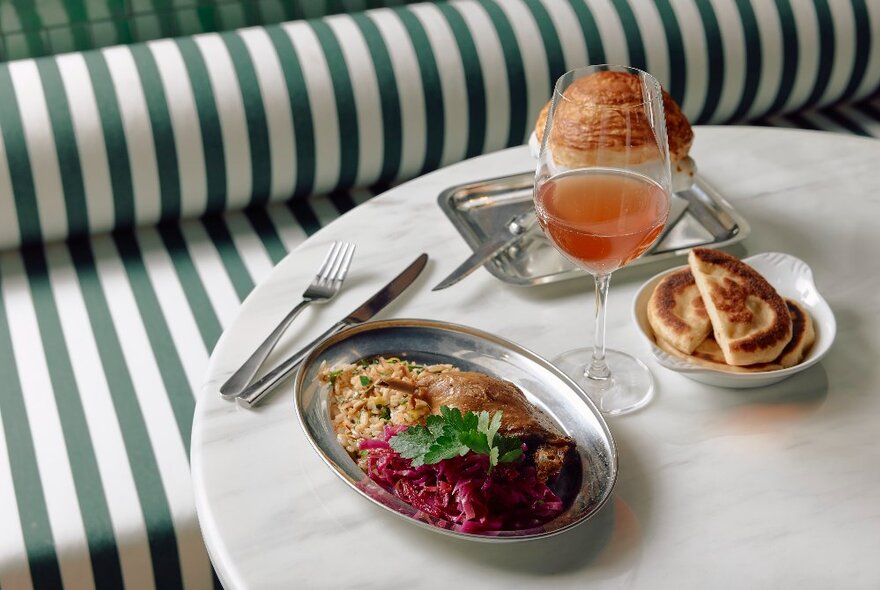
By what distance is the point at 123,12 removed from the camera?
1902mm

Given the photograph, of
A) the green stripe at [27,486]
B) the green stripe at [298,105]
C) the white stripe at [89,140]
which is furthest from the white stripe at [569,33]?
the green stripe at [27,486]

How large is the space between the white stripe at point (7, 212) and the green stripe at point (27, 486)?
0.95 ft

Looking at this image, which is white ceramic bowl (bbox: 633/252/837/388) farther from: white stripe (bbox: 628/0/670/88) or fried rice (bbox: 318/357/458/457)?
white stripe (bbox: 628/0/670/88)

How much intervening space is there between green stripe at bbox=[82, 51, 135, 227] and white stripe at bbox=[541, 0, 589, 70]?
0.78 meters

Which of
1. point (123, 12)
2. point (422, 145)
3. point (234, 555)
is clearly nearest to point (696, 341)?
point (234, 555)

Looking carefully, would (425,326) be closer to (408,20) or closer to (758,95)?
(408,20)

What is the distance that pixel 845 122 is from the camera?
2152mm

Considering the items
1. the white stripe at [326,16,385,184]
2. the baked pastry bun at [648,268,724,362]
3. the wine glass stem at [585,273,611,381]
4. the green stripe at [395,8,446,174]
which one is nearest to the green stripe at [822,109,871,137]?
the green stripe at [395,8,446,174]

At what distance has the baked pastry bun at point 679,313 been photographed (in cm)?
102

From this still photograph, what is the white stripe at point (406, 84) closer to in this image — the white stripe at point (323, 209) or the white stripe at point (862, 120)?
the white stripe at point (323, 209)

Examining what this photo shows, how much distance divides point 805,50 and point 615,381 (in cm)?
127

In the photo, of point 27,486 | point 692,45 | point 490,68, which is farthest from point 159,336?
point 692,45

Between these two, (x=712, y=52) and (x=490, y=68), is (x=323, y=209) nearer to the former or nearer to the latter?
(x=490, y=68)

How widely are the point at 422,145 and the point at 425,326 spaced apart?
842 millimetres
